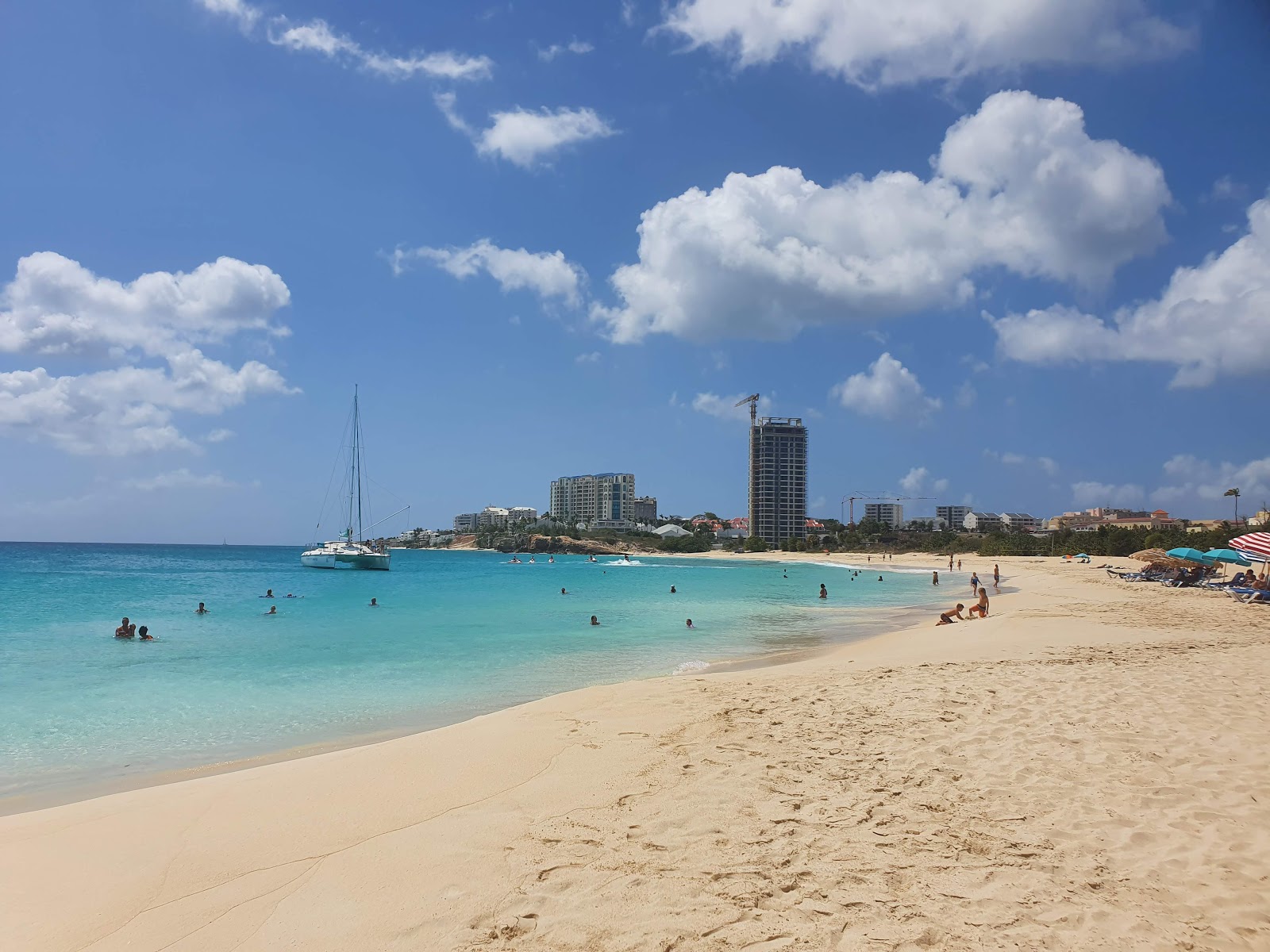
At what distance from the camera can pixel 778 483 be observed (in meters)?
160

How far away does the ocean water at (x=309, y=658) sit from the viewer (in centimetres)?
1039

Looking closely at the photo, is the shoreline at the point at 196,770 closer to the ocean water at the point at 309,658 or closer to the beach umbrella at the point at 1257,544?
the ocean water at the point at 309,658

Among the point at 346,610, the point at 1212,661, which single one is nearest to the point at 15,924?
the point at 1212,661

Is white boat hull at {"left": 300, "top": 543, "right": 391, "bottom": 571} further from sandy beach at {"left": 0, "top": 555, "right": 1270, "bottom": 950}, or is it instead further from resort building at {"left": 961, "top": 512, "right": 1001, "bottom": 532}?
resort building at {"left": 961, "top": 512, "right": 1001, "bottom": 532}

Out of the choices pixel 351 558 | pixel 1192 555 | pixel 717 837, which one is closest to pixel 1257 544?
pixel 1192 555

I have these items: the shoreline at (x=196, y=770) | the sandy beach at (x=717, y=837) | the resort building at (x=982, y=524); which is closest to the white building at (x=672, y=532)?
the resort building at (x=982, y=524)

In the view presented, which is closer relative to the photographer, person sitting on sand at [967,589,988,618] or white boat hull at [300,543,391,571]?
person sitting on sand at [967,589,988,618]

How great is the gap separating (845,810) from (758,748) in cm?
192

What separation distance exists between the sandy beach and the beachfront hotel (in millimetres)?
151600

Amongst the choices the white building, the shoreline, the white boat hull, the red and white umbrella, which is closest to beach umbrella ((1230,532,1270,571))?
the red and white umbrella

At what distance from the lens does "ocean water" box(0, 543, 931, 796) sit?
409 inches

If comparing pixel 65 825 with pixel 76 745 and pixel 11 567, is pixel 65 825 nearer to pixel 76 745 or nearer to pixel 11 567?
pixel 76 745

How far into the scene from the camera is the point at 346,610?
3328 cm

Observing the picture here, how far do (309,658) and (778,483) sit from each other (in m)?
147
